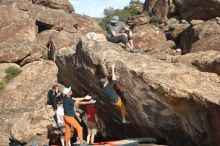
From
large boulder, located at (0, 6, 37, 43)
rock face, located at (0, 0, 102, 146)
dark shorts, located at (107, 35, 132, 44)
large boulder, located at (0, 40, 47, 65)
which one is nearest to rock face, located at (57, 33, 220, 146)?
dark shorts, located at (107, 35, 132, 44)

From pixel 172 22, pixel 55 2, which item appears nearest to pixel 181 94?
pixel 172 22

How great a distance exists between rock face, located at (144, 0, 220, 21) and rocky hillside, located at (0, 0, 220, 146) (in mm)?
108

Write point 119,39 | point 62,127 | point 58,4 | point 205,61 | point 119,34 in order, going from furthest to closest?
point 58,4 → point 205,61 → point 119,39 → point 119,34 → point 62,127

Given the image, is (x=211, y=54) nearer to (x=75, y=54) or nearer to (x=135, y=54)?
(x=135, y=54)

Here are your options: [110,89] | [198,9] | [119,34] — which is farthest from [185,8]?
[110,89]

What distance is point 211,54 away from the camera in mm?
19562

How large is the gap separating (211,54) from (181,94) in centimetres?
520

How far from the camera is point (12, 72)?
114ft

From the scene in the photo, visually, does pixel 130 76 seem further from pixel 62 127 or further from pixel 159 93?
pixel 62 127

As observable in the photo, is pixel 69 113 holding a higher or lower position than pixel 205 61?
lower

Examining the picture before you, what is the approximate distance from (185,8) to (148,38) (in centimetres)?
556

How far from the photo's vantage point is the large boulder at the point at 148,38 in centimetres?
3678

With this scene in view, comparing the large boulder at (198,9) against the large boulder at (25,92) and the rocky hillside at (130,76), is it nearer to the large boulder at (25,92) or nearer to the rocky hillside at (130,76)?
the rocky hillside at (130,76)

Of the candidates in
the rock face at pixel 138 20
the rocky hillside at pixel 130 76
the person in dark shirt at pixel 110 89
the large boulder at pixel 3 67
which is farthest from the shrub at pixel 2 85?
the person in dark shirt at pixel 110 89
